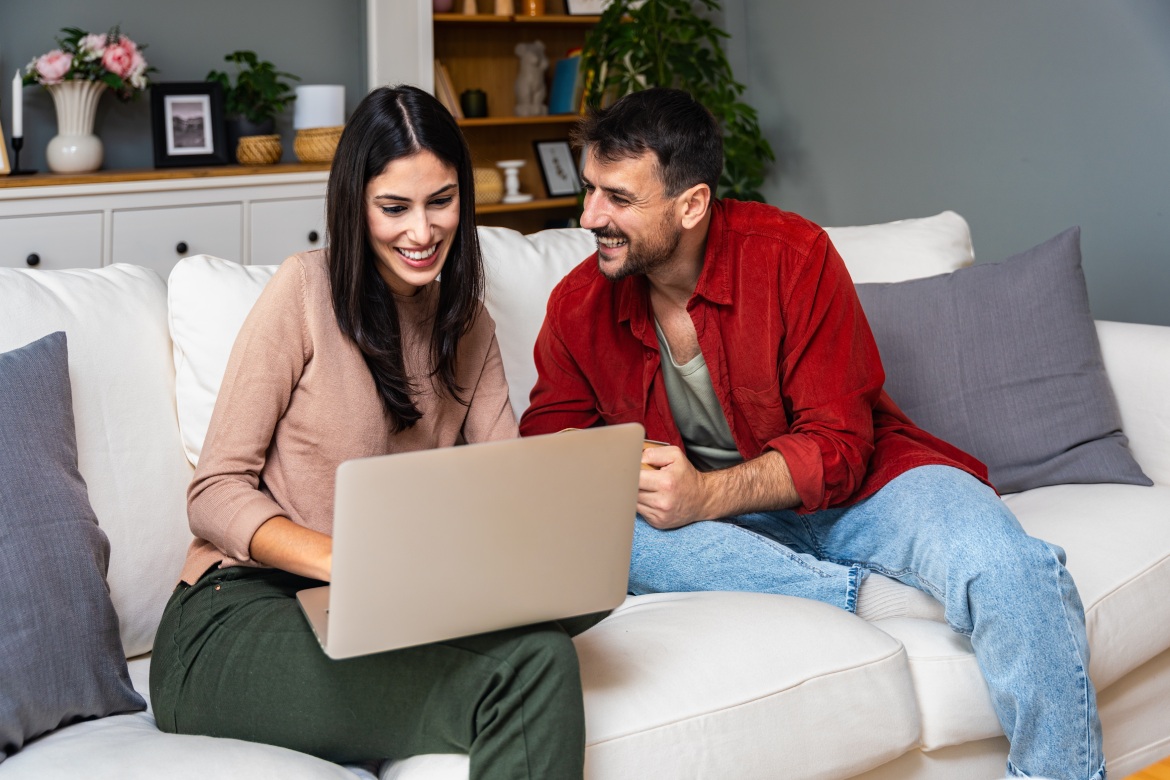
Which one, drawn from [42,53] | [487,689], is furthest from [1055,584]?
[42,53]

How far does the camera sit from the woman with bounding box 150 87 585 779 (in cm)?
115

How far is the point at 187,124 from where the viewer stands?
357 centimetres

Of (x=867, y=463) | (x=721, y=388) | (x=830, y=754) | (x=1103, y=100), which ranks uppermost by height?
(x=1103, y=100)

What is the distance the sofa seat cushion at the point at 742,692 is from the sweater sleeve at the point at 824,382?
0.22m

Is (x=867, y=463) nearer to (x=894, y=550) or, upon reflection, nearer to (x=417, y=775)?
(x=894, y=550)

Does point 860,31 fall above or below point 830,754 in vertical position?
above

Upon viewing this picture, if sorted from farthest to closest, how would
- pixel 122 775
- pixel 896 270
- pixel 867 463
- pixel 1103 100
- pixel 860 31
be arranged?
pixel 860 31
pixel 1103 100
pixel 896 270
pixel 867 463
pixel 122 775

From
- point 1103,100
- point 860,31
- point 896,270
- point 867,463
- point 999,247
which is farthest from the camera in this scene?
point 860,31

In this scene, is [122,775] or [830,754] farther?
[830,754]

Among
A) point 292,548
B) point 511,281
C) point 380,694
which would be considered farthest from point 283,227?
point 380,694

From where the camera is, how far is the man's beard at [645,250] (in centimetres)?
172

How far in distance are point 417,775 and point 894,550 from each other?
786 millimetres

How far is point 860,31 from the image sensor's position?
12.8ft

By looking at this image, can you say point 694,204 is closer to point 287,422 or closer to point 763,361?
point 763,361
